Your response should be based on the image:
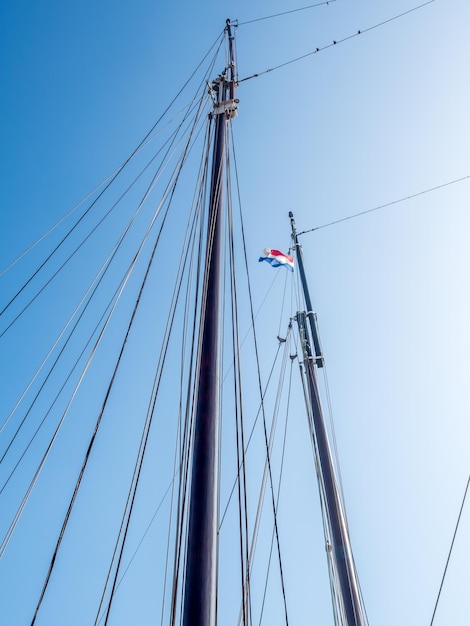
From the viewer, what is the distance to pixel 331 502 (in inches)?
315

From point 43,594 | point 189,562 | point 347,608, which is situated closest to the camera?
point 189,562

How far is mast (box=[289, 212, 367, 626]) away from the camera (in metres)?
6.65

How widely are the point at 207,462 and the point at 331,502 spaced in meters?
5.88

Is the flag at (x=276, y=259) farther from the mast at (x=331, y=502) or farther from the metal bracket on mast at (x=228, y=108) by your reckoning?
the metal bracket on mast at (x=228, y=108)

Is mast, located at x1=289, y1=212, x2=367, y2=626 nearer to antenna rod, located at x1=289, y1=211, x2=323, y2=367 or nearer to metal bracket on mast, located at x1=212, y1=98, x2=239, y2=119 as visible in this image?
antenna rod, located at x1=289, y1=211, x2=323, y2=367

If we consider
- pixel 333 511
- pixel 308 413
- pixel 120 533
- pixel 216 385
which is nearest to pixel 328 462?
pixel 333 511

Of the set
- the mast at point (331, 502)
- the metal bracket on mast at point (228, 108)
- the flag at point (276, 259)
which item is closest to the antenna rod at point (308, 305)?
the mast at point (331, 502)

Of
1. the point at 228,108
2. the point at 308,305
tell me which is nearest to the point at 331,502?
the point at 308,305

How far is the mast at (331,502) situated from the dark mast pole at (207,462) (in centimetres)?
505

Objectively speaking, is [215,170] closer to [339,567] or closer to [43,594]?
[43,594]

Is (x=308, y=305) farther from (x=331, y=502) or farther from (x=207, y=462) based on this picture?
(x=207, y=462)

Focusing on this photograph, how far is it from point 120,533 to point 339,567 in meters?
4.87

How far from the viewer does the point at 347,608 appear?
21.4 feet

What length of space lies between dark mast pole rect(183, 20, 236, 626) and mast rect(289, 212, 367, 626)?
505 centimetres
